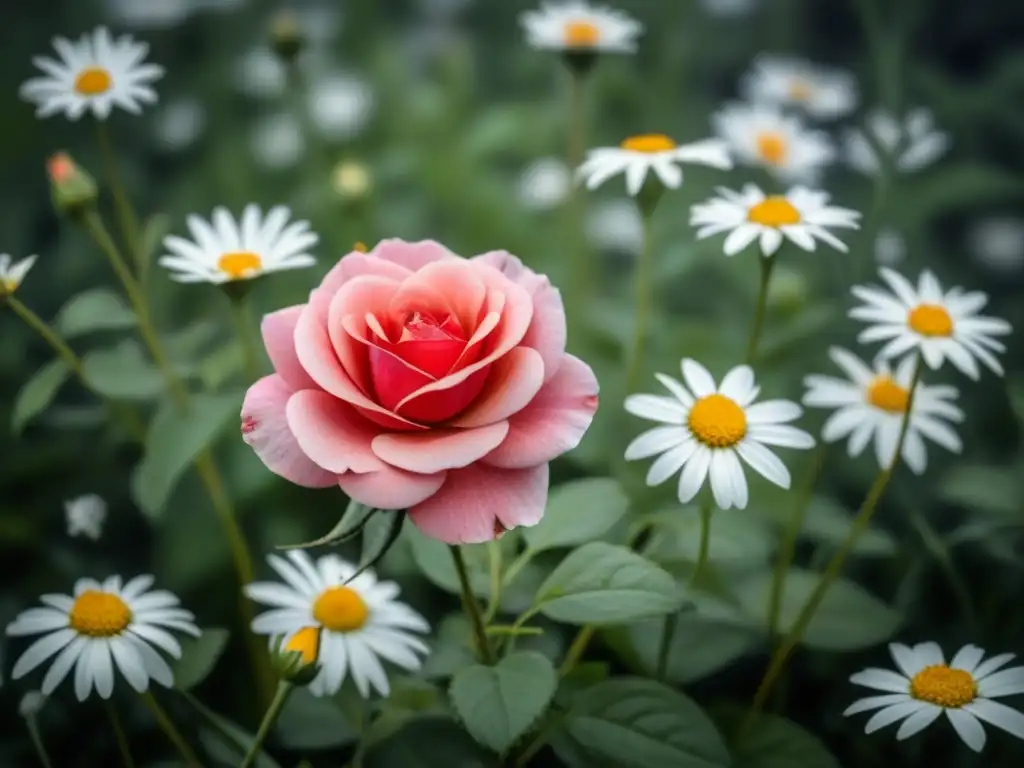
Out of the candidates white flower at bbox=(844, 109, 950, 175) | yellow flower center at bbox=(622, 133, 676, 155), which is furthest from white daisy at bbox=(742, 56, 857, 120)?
yellow flower center at bbox=(622, 133, 676, 155)

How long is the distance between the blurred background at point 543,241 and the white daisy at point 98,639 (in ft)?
0.26

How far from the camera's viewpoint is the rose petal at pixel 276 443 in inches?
13.4

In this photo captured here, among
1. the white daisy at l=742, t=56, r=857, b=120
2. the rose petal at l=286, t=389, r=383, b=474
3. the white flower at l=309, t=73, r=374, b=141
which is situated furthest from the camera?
the white flower at l=309, t=73, r=374, b=141

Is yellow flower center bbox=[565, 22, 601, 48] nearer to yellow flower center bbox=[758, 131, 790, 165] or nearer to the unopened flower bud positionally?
yellow flower center bbox=[758, 131, 790, 165]

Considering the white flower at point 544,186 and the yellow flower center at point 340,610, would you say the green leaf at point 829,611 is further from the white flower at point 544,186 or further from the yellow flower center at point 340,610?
the white flower at point 544,186

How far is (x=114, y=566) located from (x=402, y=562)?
274mm

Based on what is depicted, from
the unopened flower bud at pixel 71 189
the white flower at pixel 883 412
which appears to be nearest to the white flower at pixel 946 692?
the white flower at pixel 883 412

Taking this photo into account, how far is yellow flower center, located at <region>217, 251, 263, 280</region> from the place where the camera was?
1.59ft

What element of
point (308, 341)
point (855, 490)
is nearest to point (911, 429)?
point (855, 490)

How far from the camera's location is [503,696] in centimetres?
38

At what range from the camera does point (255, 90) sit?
1197 mm

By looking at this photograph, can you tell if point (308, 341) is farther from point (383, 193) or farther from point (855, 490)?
point (383, 193)

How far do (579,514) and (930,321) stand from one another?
18 cm

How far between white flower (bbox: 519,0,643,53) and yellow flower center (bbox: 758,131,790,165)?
0.47 feet
